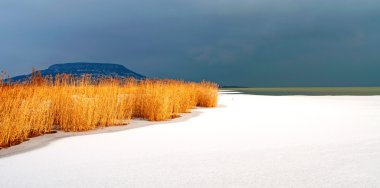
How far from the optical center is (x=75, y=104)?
5.93 m

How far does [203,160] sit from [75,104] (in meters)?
2.99

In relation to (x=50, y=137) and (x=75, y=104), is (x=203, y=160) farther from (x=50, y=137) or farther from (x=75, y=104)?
(x=75, y=104)

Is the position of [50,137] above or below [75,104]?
below

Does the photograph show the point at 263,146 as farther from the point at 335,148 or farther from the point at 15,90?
the point at 15,90

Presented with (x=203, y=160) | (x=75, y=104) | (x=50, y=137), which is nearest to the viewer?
(x=203, y=160)

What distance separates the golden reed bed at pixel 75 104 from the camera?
4.84 m

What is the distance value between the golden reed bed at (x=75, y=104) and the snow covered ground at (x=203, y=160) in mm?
551

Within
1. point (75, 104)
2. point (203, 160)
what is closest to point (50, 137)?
point (75, 104)

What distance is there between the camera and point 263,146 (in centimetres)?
454

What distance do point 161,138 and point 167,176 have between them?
210 centimetres

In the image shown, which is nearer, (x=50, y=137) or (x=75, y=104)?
(x=50, y=137)

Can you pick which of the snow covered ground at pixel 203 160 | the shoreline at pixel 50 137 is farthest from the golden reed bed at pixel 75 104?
the snow covered ground at pixel 203 160

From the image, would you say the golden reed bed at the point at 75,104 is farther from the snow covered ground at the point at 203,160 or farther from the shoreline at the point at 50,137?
the snow covered ground at the point at 203,160

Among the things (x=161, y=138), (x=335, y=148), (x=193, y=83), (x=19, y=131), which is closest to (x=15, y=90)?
(x=19, y=131)
